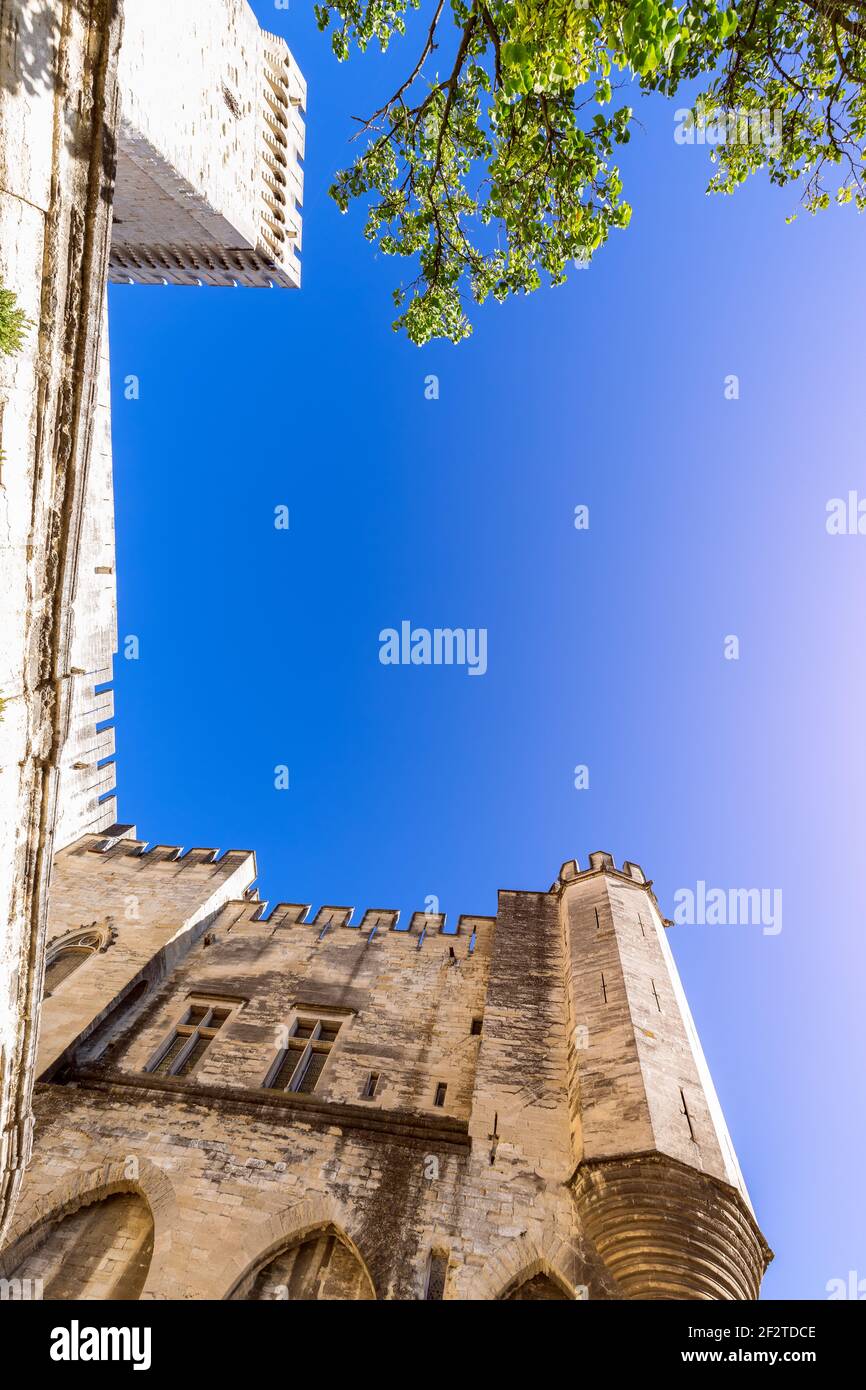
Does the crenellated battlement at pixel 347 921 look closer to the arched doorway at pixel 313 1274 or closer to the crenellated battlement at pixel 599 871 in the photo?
the crenellated battlement at pixel 599 871

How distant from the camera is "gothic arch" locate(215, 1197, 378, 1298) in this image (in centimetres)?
859

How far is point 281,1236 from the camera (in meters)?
9.05

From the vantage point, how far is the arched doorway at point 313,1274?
8.59m

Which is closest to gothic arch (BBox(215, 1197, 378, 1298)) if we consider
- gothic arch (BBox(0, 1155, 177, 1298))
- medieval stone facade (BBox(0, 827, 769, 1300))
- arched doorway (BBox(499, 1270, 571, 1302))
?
medieval stone facade (BBox(0, 827, 769, 1300))

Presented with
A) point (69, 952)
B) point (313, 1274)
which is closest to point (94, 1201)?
point (313, 1274)

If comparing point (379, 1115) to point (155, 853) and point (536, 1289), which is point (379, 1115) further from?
point (155, 853)

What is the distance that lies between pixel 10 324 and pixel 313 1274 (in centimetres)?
1228

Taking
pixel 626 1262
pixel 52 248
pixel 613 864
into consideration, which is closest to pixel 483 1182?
pixel 626 1262

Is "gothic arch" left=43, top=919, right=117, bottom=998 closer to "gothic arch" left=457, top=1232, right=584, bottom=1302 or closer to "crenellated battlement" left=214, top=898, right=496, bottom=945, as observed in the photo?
"crenellated battlement" left=214, top=898, right=496, bottom=945

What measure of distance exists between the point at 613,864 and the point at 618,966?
14.8 ft
